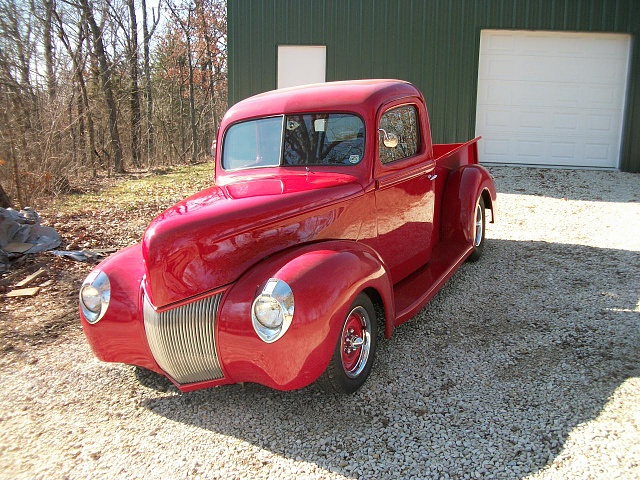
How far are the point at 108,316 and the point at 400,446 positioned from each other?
185 cm

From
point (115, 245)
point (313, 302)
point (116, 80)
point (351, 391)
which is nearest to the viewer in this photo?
point (313, 302)

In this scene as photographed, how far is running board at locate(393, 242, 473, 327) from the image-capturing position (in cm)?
388

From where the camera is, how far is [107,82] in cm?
1662

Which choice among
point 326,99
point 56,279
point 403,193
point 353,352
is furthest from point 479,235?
point 56,279

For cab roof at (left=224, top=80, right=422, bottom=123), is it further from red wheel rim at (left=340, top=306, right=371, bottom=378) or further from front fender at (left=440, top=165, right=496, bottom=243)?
red wheel rim at (left=340, top=306, right=371, bottom=378)

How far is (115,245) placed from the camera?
678 cm

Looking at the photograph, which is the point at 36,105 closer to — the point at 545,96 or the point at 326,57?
the point at 326,57

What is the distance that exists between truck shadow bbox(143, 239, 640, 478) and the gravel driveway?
0.4 inches

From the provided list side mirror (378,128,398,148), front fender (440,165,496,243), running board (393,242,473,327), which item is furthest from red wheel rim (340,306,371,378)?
front fender (440,165,496,243)

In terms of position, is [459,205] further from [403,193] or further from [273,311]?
[273,311]

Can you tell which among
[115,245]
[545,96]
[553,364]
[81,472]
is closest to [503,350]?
[553,364]

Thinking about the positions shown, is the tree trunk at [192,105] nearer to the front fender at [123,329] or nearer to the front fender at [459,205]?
the front fender at [459,205]

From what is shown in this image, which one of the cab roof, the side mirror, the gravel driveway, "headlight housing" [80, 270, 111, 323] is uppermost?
the cab roof

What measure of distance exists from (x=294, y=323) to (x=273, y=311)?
0.12 m
